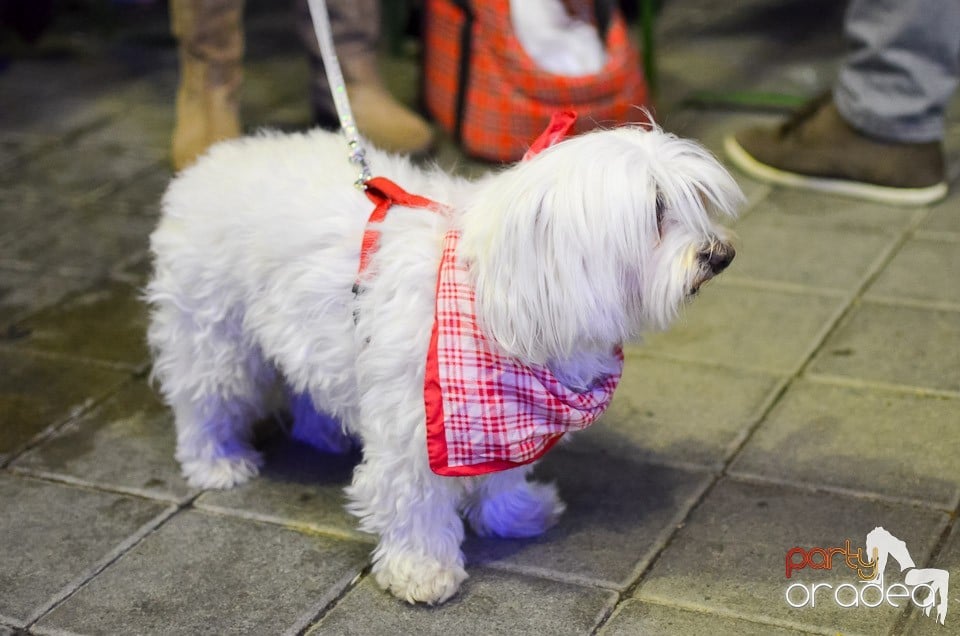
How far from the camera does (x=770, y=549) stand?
2.60 metres

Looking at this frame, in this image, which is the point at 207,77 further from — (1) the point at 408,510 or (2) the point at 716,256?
(2) the point at 716,256

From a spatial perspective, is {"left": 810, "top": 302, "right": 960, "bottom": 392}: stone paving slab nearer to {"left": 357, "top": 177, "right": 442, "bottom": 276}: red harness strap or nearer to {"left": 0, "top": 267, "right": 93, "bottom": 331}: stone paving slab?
{"left": 357, "top": 177, "right": 442, "bottom": 276}: red harness strap

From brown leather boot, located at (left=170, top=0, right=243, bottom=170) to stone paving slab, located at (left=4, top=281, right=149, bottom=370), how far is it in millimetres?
524

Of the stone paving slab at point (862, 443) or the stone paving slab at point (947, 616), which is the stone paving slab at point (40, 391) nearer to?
the stone paving slab at point (862, 443)

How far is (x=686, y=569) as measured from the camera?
2.55 m

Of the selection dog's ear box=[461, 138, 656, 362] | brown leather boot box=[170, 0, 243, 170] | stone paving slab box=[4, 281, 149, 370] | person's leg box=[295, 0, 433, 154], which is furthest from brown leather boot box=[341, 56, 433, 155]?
dog's ear box=[461, 138, 656, 362]

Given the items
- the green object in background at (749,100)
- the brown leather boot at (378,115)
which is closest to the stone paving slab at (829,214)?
the green object in background at (749,100)

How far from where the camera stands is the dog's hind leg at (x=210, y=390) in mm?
2807

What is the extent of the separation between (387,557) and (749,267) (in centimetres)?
186

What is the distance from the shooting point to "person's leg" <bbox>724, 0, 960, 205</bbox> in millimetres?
4133

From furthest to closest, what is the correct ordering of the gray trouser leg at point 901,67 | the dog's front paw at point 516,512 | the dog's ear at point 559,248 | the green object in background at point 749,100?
the green object in background at point 749,100 → the gray trouser leg at point 901,67 → the dog's front paw at point 516,512 → the dog's ear at point 559,248

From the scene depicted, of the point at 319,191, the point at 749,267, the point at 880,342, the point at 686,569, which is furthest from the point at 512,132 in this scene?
the point at 686,569

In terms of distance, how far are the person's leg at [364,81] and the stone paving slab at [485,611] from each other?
2363 millimetres

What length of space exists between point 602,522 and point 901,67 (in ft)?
7.33
